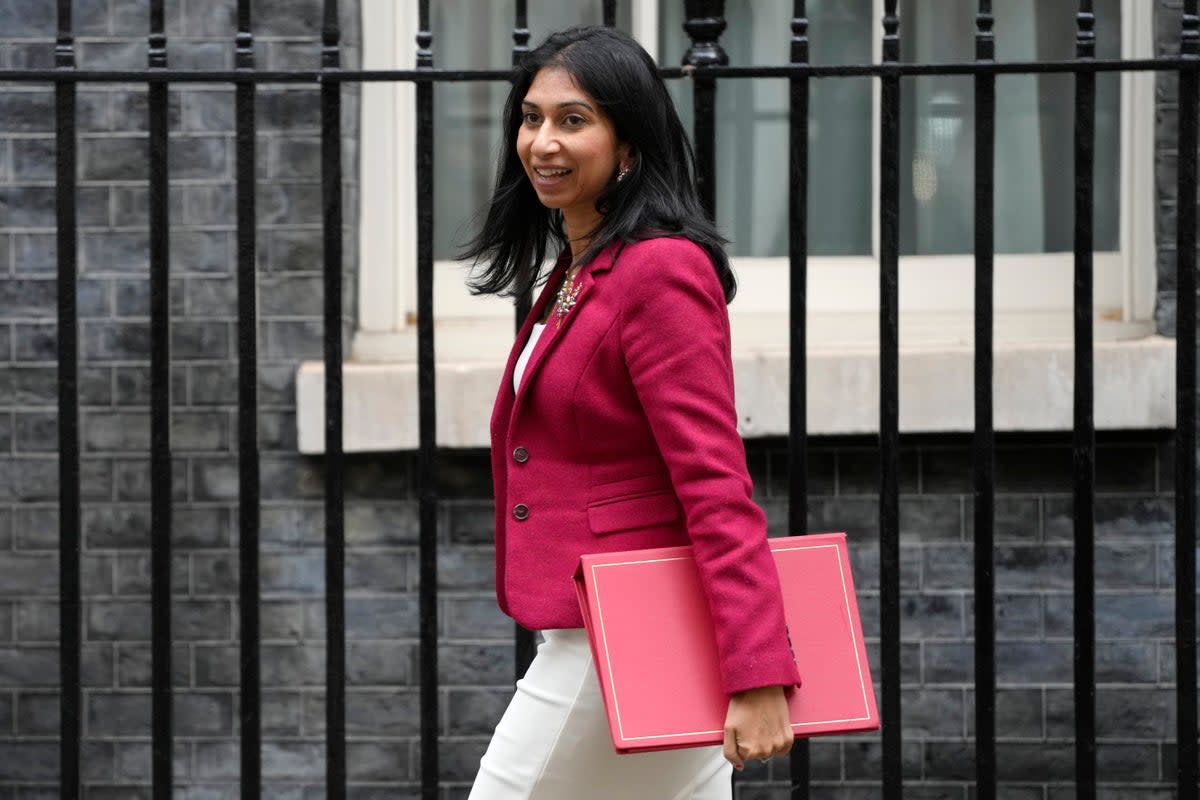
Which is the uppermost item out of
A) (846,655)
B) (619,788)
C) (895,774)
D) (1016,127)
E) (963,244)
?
(1016,127)

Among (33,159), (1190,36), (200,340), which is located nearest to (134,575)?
(200,340)

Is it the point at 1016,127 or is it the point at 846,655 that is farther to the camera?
the point at 1016,127

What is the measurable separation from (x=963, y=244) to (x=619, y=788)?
9.34 ft

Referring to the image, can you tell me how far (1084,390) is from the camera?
126 inches

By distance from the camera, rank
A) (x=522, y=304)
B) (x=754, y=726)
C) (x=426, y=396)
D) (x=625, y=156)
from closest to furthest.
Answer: (x=754, y=726)
(x=625, y=156)
(x=522, y=304)
(x=426, y=396)

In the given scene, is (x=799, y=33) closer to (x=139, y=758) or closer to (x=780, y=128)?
(x=780, y=128)

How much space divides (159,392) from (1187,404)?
2055 mm

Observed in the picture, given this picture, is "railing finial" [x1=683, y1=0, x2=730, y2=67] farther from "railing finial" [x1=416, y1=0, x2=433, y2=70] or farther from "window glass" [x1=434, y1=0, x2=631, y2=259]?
"window glass" [x1=434, y1=0, x2=631, y2=259]

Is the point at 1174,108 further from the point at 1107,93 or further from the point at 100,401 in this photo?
the point at 100,401

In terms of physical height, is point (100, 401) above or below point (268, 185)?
below

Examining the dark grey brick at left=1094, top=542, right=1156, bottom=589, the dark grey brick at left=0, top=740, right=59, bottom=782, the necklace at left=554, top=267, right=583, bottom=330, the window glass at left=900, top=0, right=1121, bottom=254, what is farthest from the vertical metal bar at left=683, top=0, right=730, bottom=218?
the dark grey brick at left=0, top=740, right=59, bottom=782

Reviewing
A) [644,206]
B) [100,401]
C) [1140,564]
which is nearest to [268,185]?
[100,401]

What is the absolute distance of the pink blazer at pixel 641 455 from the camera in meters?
2.21

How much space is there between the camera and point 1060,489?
456 cm
